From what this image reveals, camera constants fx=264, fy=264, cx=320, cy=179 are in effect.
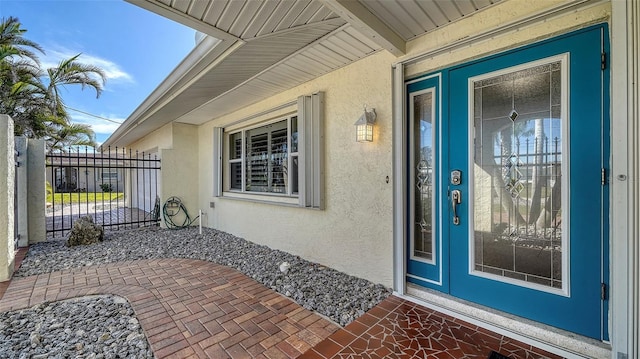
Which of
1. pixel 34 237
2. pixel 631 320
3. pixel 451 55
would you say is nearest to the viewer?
pixel 631 320

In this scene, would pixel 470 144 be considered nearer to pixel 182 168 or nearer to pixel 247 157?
pixel 247 157

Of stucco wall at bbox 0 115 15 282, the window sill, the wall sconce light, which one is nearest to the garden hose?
the window sill

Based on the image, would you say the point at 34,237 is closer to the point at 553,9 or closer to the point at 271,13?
the point at 271,13

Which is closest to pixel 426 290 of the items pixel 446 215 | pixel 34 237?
pixel 446 215

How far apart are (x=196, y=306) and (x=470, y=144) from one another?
317 cm

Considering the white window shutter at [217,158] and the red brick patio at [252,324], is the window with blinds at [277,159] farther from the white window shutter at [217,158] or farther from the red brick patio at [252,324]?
the red brick patio at [252,324]

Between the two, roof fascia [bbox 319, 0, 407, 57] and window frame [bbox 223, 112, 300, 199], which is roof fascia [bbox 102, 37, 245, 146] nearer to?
roof fascia [bbox 319, 0, 407, 57]

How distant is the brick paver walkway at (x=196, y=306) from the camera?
2111 millimetres

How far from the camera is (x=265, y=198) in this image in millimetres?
5207

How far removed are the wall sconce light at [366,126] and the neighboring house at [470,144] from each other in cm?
5

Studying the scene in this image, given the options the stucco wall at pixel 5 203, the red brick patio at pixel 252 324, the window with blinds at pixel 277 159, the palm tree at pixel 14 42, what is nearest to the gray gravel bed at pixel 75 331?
the red brick patio at pixel 252 324

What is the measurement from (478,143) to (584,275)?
1.26 metres

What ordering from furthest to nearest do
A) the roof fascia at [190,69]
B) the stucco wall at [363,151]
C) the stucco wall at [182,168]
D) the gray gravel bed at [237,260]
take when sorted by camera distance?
the stucco wall at [182,168], the roof fascia at [190,69], the gray gravel bed at [237,260], the stucco wall at [363,151]

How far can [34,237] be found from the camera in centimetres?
521
